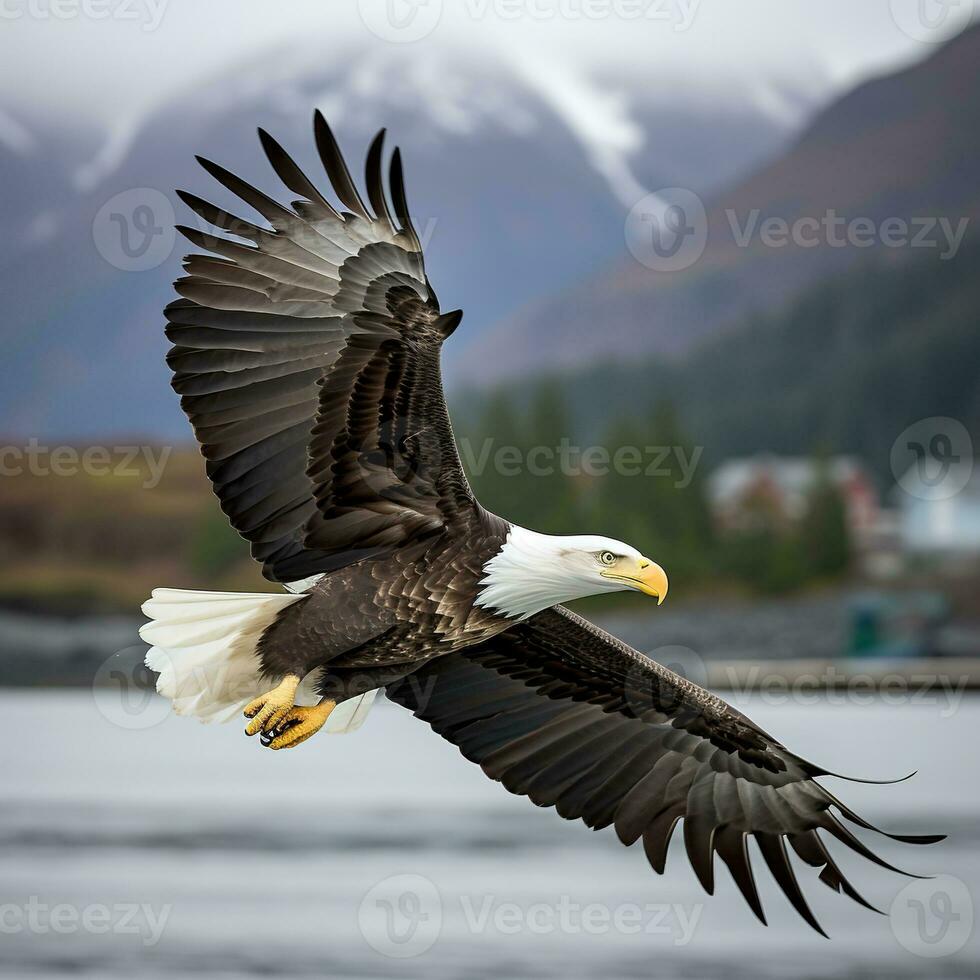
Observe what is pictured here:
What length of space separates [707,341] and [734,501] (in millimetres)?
14539

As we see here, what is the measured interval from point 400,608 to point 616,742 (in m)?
1.48

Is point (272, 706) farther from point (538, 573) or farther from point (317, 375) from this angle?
point (317, 375)

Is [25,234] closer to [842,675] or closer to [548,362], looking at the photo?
[548,362]

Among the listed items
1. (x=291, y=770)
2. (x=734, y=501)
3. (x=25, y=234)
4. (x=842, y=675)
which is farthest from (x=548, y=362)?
(x=291, y=770)

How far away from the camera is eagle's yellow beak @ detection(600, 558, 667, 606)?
5.09 metres

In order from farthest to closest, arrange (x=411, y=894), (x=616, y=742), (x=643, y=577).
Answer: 1. (x=411, y=894)
2. (x=616, y=742)
3. (x=643, y=577)

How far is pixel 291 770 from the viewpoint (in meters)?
22.2

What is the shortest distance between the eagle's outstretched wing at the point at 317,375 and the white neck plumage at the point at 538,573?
221 mm

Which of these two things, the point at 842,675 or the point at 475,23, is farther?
the point at 475,23

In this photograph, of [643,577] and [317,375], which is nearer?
[317,375]

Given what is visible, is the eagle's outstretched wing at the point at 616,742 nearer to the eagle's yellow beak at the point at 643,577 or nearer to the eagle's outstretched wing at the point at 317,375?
the eagle's yellow beak at the point at 643,577

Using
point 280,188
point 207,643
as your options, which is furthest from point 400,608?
point 280,188

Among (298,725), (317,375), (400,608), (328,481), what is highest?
(317,375)

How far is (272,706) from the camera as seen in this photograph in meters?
5.09
